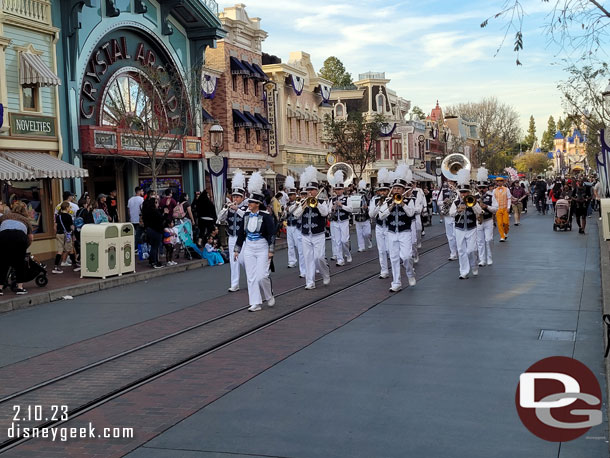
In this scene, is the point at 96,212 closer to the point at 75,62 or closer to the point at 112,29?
the point at 75,62

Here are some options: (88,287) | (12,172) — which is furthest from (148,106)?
(88,287)

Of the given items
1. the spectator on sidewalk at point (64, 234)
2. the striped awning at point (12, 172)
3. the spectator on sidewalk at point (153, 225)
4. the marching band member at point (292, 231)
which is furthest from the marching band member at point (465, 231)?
the striped awning at point (12, 172)

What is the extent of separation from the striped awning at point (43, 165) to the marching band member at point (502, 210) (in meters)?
12.2

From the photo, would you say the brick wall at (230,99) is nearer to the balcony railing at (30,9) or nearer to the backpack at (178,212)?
the balcony railing at (30,9)

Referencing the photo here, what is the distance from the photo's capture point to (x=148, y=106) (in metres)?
24.8

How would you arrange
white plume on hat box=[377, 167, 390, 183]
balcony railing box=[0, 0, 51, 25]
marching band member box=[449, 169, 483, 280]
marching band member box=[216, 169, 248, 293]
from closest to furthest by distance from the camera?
marching band member box=[216, 169, 248, 293]
marching band member box=[449, 169, 483, 280]
white plume on hat box=[377, 167, 390, 183]
balcony railing box=[0, 0, 51, 25]

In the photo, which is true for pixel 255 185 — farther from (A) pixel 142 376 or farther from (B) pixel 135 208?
(B) pixel 135 208

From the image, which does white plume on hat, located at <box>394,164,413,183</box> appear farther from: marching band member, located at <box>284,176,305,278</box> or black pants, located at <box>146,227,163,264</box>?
black pants, located at <box>146,227,163,264</box>

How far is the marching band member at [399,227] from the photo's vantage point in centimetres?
1281

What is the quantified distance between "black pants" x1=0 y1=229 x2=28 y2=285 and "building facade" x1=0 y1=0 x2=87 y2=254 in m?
6.10

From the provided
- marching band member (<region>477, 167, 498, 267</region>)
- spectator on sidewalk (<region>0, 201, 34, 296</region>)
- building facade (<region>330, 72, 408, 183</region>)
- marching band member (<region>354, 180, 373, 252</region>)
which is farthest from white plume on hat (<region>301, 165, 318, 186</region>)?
building facade (<region>330, 72, 408, 183</region>)

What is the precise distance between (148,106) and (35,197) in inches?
217

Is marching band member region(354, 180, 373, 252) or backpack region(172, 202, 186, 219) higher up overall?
backpack region(172, 202, 186, 219)

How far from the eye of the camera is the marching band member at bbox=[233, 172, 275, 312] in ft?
36.2
